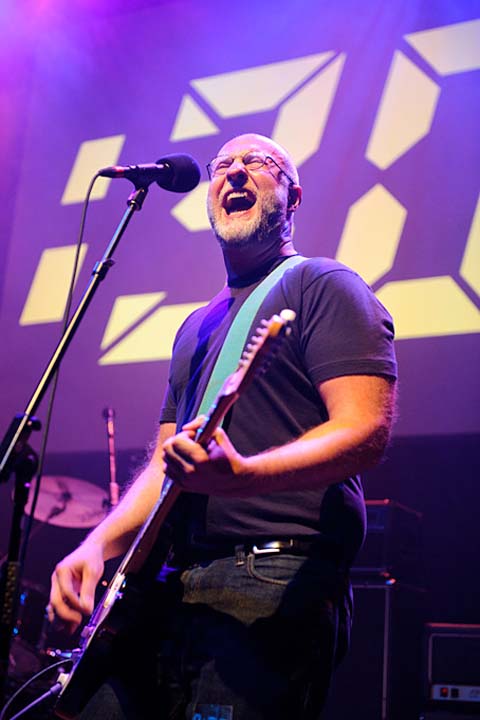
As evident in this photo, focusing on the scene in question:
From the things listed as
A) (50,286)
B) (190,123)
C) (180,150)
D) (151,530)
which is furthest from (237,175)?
(50,286)

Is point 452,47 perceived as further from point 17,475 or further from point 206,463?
point 206,463

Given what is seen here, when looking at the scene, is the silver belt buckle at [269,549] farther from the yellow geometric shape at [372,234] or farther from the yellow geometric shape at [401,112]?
the yellow geometric shape at [401,112]

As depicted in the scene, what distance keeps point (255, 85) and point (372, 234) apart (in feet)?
4.24

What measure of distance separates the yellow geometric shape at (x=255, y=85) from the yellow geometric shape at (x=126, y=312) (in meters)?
1.15

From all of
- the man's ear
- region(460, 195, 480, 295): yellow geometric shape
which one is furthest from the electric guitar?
region(460, 195, 480, 295): yellow geometric shape

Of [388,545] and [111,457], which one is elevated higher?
[111,457]

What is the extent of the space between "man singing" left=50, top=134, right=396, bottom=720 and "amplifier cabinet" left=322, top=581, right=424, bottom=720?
1943 mm

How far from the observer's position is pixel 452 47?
4457 mm

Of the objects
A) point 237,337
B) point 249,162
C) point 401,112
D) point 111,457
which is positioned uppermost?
point 401,112

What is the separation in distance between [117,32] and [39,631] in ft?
12.2

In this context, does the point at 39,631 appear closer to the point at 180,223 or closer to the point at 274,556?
the point at 180,223

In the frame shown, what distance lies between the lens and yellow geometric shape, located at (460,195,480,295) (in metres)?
4.00

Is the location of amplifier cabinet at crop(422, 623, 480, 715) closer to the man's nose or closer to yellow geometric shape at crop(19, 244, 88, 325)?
the man's nose

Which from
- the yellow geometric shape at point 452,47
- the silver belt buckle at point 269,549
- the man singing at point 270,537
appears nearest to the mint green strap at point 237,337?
the man singing at point 270,537
